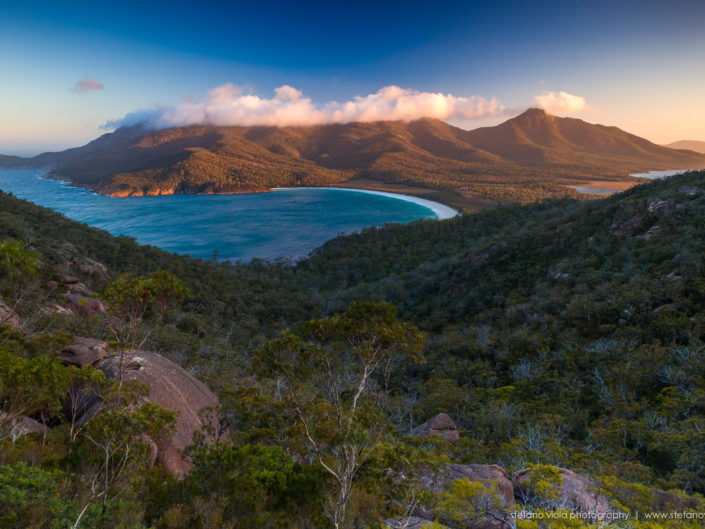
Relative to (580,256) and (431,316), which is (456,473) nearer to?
(431,316)

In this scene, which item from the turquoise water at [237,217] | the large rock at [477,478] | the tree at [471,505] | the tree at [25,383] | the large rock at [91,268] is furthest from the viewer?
the turquoise water at [237,217]

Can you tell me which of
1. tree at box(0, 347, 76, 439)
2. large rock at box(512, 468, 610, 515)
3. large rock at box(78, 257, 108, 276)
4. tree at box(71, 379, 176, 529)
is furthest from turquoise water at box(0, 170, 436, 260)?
large rock at box(512, 468, 610, 515)

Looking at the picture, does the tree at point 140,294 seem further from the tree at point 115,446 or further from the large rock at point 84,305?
the large rock at point 84,305

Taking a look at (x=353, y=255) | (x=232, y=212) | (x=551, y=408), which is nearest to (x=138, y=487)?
(x=551, y=408)

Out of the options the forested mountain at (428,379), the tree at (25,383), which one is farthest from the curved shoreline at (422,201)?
the tree at (25,383)

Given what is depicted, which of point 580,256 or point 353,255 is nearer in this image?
point 580,256

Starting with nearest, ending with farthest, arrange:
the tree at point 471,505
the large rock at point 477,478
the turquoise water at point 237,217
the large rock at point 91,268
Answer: the tree at point 471,505 < the large rock at point 477,478 < the large rock at point 91,268 < the turquoise water at point 237,217

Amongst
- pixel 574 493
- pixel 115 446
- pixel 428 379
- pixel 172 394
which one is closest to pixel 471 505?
pixel 574 493
